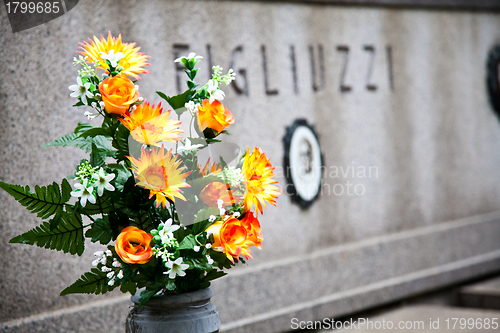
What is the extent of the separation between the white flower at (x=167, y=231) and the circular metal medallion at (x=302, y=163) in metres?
1.95

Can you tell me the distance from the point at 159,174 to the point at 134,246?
0.70 ft

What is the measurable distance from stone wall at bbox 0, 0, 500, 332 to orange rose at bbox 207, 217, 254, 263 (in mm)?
1307

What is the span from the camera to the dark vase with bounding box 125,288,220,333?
1336 mm

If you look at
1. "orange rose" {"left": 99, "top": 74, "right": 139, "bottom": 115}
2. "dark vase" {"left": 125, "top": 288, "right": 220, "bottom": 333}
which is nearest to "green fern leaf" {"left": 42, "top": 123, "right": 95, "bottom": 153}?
"orange rose" {"left": 99, "top": 74, "right": 139, "bottom": 115}

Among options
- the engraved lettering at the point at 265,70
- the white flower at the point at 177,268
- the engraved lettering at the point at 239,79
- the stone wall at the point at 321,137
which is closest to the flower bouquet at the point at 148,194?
the white flower at the point at 177,268

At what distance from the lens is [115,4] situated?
256 centimetres

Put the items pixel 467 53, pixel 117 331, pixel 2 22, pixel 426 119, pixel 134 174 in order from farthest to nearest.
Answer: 1. pixel 467 53
2. pixel 426 119
3. pixel 117 331
4. pixel 2 22
5. pixel 134 174

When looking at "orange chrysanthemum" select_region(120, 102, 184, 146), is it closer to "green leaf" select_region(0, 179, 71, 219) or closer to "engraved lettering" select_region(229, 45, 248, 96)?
"green leaf" select_region(0, 179, 71, 219)

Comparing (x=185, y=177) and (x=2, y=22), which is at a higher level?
(x=2, y=22)

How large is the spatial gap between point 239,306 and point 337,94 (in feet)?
5.49

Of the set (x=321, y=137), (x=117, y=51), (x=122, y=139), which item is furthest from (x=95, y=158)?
(x=321, y=137)

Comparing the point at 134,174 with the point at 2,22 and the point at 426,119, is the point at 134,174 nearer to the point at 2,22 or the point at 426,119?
the point at 2,22

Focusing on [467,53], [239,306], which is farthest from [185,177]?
[467,53]

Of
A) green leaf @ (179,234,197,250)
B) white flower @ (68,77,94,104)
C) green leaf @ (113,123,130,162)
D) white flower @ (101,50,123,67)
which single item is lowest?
green leaf @ (179,234,197,250)
